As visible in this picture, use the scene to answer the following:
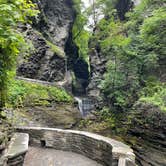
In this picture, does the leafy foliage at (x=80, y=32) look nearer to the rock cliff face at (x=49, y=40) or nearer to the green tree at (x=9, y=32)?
the rock cliff face at (x=49, y=40)

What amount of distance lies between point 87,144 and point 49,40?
16.8m

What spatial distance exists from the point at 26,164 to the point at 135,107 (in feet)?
23.6

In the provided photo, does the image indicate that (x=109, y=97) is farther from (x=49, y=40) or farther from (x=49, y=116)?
(x=49, y=40)

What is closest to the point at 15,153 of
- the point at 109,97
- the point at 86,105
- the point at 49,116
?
the point at 49,116

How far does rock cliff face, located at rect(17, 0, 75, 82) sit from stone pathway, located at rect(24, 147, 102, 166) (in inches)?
249

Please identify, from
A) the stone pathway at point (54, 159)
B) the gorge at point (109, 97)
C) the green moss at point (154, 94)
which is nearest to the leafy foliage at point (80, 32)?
the gorge at point (109, 97)

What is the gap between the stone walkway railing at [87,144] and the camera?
530cm

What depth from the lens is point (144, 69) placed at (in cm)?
1340

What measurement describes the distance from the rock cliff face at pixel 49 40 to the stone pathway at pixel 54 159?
249 inches

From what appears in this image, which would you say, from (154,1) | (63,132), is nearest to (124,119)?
(63,132)

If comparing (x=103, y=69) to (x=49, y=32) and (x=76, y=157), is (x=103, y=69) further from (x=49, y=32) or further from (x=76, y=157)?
(x=76, y=157)

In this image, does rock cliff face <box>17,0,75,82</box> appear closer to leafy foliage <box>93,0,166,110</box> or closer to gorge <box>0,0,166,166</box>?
gorge <box>0,0,166,166</box>

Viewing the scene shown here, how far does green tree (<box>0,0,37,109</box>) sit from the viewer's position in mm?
3385

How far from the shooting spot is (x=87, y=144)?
712 cm
